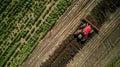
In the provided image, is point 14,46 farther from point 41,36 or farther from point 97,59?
point 97,59

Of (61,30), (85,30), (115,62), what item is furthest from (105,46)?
(61,30)

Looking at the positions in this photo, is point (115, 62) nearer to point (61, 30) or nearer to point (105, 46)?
point (105, 46)

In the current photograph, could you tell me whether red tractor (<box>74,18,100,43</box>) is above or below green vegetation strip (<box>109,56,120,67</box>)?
above

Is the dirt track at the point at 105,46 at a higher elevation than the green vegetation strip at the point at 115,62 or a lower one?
higher

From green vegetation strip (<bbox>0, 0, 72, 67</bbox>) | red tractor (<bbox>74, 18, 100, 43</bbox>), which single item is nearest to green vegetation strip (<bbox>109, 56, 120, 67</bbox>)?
red tractor (<bbox>74, 18, 100, 43</bbox>)

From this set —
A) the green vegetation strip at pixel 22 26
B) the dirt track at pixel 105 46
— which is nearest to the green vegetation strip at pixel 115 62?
the dirt track at pixel 105 46

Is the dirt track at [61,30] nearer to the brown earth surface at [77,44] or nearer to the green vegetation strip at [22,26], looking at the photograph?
the brown earth surface at [77,44]

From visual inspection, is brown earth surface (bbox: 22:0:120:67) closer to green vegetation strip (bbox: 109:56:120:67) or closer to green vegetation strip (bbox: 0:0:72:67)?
green vegetation strip (bbox: 109:56:120:67)
